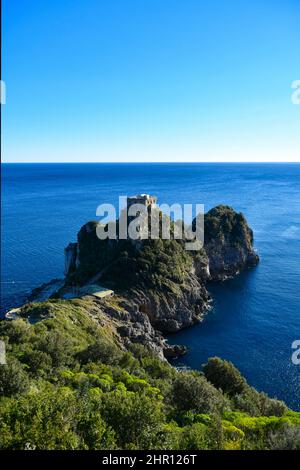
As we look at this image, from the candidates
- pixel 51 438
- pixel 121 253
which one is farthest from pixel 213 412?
pixel 121 253

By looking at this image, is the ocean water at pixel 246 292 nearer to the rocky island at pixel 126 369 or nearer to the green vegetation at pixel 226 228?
the rocky island at pixel 126 369

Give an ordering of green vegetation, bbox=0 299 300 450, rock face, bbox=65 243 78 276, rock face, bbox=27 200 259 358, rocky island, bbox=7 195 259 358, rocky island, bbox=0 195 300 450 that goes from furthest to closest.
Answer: rock face, bbox=65 243 78 276, rock face, bbox=27 200 259 358, rocky island, bbox=7 195 259 358, rocky island, bbox=0 195 300 450, green vegetation, bbox=0 299 300 450

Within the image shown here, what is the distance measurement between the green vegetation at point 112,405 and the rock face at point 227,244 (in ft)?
173

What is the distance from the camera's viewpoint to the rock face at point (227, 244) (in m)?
93.6

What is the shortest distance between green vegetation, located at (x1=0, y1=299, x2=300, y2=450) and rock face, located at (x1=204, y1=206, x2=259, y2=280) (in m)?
52.6

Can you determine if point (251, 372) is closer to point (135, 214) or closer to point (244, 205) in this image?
point (135, 214)

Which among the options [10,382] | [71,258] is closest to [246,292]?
[71,258]

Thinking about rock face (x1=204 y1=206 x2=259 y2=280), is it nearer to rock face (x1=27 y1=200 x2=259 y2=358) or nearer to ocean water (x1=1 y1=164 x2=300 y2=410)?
rock face (x1=27 y1=200 x2=259 y2=358)

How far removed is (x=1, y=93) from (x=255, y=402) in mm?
31440

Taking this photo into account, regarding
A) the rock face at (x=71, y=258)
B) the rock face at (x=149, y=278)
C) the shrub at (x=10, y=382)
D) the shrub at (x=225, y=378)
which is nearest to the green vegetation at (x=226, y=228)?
the rock face at (x=149, y=278)

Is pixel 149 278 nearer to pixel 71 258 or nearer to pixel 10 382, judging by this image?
pixel 71 258

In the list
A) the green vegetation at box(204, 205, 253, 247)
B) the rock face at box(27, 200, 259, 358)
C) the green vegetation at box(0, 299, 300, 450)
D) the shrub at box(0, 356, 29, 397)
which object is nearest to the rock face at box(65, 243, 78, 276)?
the rock face at box(27, 200, 259, 358)

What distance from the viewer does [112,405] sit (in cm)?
2050

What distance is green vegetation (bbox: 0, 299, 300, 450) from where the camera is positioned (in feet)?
58.2
